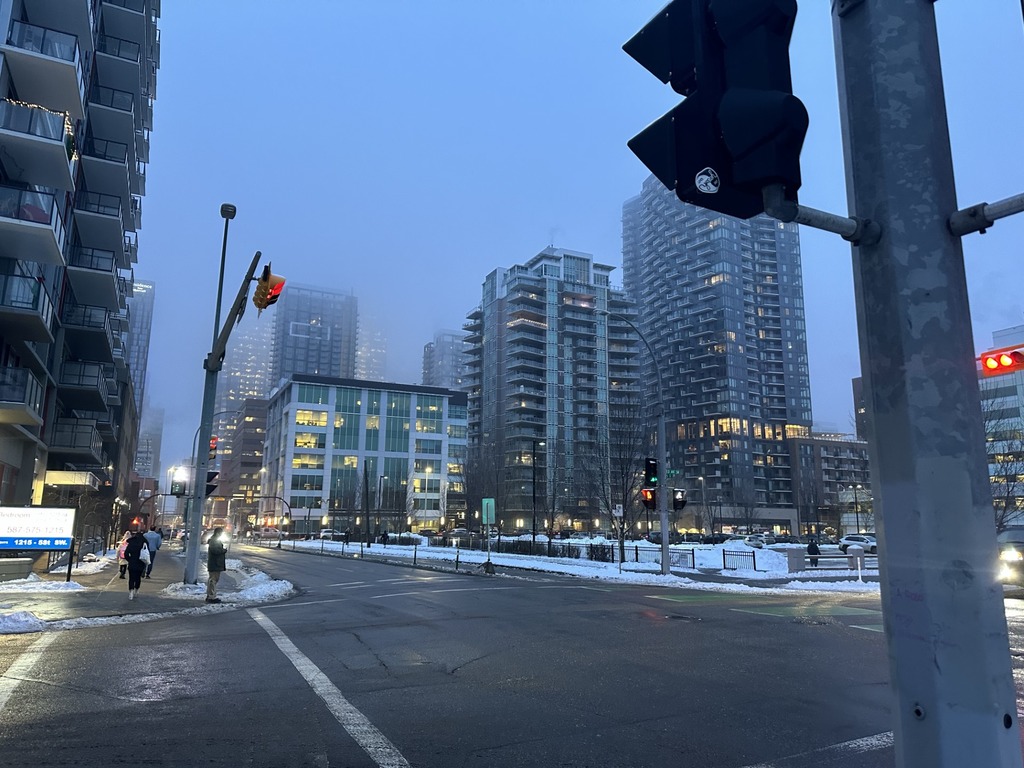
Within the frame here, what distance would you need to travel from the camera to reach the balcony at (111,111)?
124 ft

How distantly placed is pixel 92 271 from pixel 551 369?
3820 inches

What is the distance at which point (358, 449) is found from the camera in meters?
120

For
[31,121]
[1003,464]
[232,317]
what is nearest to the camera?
[232,317]

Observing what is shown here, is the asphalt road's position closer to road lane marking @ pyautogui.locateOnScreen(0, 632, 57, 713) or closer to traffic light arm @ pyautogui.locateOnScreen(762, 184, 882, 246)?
road lane marking @ pyautogui.locateOnScreen(0, 632, 57, 713)

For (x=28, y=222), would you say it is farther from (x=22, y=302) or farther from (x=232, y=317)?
(x=232, y=317)

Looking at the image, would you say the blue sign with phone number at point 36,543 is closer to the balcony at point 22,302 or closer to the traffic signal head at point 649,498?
the balcony at point 22,302

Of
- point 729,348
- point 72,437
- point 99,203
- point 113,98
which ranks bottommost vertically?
point 72,437

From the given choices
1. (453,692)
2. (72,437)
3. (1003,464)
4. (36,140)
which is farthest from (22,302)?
(1003,464)

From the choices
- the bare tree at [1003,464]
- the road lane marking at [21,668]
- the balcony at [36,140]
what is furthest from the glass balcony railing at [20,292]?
the bare tree at [1003,464]

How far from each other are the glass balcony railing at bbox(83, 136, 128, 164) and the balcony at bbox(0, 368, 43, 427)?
1645 cm

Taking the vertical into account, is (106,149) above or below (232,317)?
above

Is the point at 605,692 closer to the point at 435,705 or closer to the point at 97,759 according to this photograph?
the point at 435,705

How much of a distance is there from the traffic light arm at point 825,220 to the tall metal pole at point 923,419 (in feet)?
0.12

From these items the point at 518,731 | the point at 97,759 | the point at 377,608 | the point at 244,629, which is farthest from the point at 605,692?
the point at 377,608
